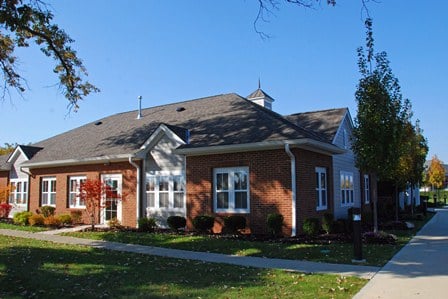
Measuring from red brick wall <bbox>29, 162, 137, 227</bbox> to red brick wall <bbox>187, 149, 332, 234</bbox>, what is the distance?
331cm

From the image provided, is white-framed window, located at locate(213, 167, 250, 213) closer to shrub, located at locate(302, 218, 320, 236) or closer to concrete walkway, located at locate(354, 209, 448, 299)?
shrub, located at locate(302, 218, 320, 236)

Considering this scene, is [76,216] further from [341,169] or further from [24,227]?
[341,169]

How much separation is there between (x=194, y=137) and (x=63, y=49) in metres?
6.84

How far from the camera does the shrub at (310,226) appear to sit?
1512 centimetres

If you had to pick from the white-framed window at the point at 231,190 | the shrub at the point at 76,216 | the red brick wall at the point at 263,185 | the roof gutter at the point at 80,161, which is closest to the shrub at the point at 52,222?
the shrub at the point at 76,216

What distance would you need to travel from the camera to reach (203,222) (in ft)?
53.5

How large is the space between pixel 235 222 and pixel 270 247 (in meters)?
3.09

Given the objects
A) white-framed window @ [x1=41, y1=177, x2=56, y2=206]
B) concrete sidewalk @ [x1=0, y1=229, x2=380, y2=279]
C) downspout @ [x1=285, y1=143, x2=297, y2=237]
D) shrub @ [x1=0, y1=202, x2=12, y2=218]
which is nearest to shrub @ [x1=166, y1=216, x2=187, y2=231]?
concrete sidewalk @ [x1=0, y1=229, x2=380, y2=279]

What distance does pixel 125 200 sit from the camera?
19656mm

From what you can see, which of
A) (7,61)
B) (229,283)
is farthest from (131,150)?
(229,283)

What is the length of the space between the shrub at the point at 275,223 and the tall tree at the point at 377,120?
10.9ft

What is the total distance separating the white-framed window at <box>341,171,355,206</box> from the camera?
21812 millimetres

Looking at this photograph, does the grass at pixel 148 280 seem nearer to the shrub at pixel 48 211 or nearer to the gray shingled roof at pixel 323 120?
the shrub at pixel 48 211

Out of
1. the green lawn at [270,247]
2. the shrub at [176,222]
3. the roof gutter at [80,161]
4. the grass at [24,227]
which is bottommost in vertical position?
the green lawn at [270,247]
